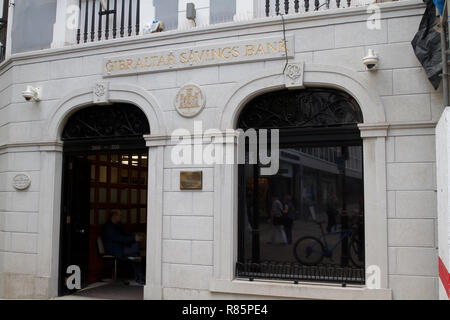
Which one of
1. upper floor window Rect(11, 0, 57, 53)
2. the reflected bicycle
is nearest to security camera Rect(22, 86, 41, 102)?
upper floor window Rect(11, 0, 57, 53)

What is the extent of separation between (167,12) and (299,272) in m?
5.18

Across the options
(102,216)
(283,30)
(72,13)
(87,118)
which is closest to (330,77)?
(283,30)

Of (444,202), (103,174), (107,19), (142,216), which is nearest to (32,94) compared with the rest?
(107,19)

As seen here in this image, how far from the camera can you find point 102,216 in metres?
10.2

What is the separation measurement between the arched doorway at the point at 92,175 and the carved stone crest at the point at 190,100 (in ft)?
2.85

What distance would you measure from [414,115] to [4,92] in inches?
312

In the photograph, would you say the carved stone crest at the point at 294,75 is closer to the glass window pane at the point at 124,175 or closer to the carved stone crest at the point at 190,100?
the carved stone crest at the point at 190,100

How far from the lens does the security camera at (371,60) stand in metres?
6.50

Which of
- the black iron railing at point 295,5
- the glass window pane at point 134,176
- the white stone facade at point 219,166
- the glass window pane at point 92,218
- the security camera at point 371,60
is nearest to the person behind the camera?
the white stone facade at point 219,166

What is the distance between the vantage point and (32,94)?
853 centimetres

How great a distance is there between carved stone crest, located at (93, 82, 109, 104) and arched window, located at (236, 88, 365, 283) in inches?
101

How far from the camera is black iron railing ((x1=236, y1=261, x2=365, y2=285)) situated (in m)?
6.75

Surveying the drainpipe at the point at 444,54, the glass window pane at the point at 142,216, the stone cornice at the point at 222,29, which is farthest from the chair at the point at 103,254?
the drainpipe at the point at 444,54

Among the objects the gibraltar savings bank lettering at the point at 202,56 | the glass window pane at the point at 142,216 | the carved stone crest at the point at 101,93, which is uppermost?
the gibraltar savings bank lettering at the point at 202,56
